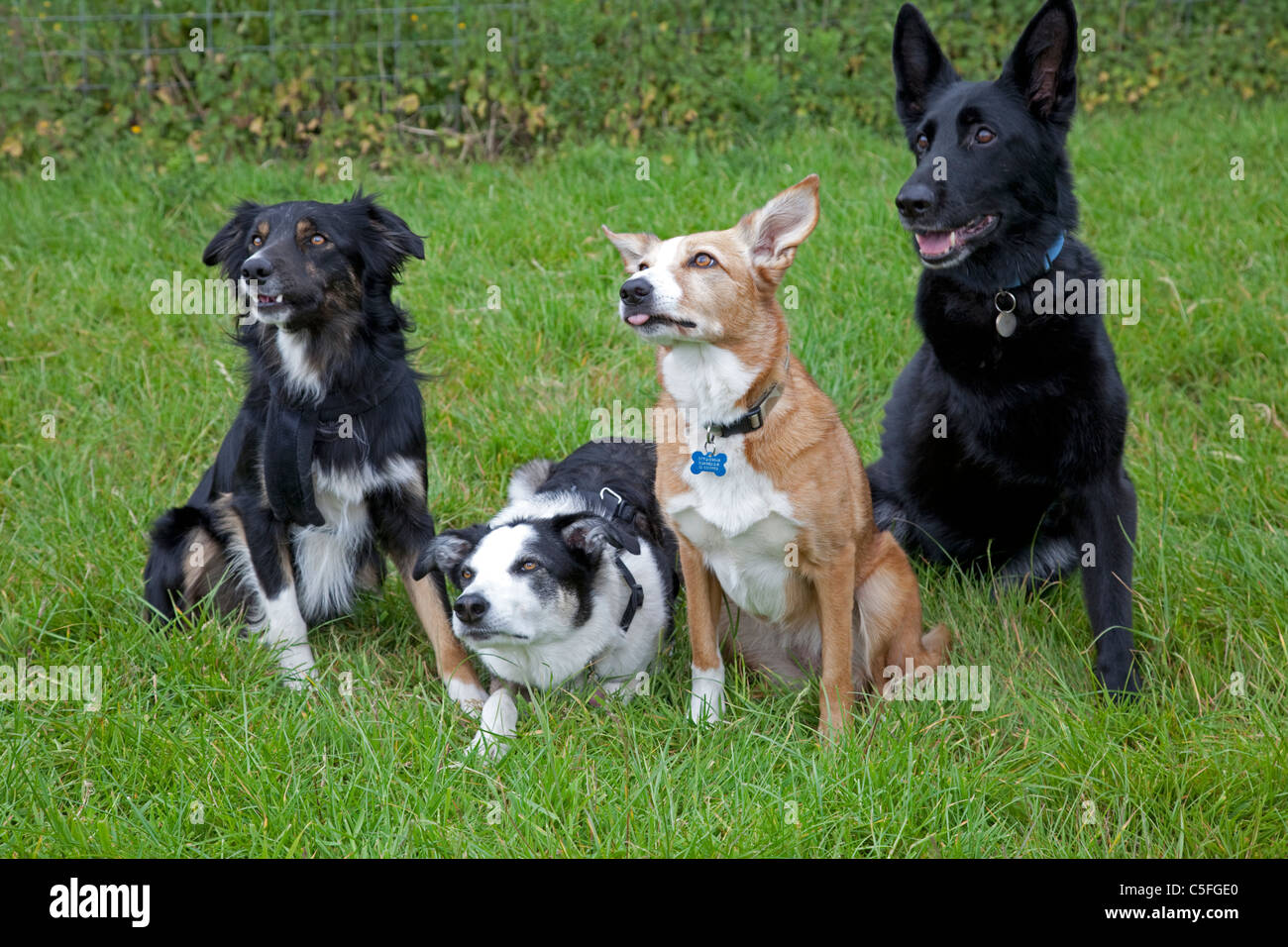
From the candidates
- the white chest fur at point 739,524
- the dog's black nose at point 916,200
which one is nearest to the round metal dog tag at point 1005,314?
the dog's black nose at point 916,200

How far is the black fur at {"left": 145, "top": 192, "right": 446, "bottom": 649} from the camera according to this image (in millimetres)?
3453

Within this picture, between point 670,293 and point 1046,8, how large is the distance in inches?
56.6

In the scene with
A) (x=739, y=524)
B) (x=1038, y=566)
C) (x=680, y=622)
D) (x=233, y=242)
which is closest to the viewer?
(x=739, y=524)

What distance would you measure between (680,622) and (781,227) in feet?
4.72

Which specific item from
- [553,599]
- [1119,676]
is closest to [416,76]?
[553,599]

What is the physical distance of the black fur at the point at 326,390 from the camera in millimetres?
3453

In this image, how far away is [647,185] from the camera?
247 inches

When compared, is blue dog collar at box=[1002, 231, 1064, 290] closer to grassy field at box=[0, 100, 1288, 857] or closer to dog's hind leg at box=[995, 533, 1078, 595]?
dog's hind leg at box=[995, 533, 1078, 595]

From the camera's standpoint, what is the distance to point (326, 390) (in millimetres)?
3510

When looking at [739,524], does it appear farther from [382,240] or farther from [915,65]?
[915,65]

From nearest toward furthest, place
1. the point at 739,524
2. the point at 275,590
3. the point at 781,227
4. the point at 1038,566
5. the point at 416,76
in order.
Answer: the point at 739,524, the point at 781,227, the point at 275,590, the point at 1038,566, the point at 416,76

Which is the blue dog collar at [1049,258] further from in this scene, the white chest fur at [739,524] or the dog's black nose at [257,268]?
the dog's black nose at [257,268]

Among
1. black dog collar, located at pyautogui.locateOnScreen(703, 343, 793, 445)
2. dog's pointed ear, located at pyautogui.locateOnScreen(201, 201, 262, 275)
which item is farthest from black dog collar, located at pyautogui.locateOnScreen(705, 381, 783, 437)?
dog's pointed ear, located at pyautogui.locateOnScreen(201, 201, 262, 275)

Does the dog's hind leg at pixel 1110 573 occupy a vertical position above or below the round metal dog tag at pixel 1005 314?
A: below
